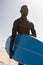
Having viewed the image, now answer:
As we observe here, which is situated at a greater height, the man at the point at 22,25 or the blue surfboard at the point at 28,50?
the man at the point at 22,25

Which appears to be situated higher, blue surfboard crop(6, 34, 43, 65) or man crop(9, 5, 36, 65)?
man crop(9, 5, 36, 65)

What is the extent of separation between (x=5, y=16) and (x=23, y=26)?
8.18ft

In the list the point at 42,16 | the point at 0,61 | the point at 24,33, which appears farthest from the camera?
the point at 42,16

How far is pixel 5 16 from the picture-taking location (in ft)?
14.3

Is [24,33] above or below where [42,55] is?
above

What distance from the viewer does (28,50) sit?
1835mm

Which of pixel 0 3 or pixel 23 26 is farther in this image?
pixel 0 3

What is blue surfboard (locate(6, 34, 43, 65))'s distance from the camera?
1.78 m

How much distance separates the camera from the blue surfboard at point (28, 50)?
5.84ft

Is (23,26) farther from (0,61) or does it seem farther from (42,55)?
(0,61)

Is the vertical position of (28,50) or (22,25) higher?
(22,25)

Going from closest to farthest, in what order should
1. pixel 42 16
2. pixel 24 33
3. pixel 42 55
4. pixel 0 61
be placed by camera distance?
pixel 42 55 → pixel 24 33 → pixel 0 61 → pixel 42 16

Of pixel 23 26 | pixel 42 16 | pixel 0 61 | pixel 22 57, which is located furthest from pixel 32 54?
pixel 42 16

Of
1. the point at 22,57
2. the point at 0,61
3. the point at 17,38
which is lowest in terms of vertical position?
the point at 0,61
